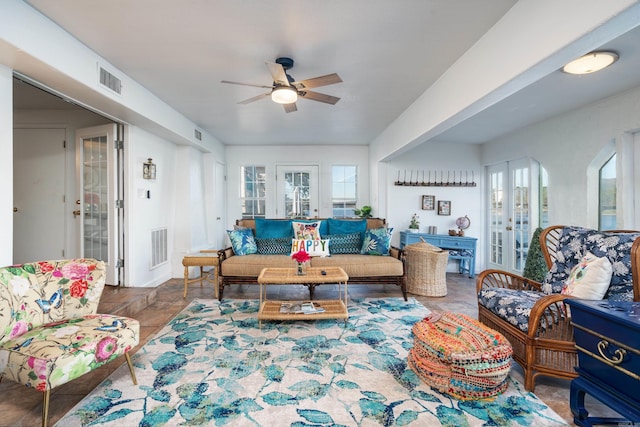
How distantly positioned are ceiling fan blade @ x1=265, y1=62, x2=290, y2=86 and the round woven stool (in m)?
2.57

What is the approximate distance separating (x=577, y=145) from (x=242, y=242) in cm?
427

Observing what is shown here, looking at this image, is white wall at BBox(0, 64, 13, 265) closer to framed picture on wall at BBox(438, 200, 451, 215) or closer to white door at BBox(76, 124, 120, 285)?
white door at BBox(76, 124, 120, 285)

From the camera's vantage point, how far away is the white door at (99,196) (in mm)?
3662

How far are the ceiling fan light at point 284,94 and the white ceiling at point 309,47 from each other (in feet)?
0.88

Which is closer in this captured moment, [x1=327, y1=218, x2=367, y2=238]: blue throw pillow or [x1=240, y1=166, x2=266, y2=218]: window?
[x1=327, y1=218, x2=367, y2=238]: blue throw pillow

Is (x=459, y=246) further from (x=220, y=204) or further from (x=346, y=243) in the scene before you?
(x=220, y=204)

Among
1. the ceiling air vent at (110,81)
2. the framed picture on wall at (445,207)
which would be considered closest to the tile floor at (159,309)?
the framed picture on wall at (445,207)

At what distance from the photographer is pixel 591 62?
2.27m

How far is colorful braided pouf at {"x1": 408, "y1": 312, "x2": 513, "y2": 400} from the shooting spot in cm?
175

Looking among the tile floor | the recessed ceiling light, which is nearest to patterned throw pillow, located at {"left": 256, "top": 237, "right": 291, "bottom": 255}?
the tile floor

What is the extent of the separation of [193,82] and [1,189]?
183 cm

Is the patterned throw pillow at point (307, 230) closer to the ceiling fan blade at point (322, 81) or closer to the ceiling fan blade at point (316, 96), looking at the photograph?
the ceiling fan blade at point (316, 96)

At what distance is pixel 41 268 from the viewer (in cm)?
194

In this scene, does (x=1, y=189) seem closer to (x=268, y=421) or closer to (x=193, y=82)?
(x=193, y=82)
